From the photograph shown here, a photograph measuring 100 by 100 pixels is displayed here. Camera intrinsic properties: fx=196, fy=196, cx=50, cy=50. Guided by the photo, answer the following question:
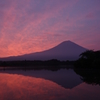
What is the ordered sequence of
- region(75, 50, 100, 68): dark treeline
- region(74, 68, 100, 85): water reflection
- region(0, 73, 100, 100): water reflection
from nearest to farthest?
region(0, 73, 100, 100): water reflection
region(74, 68, 100, 85): water reflection
region(75, 50, 100, 68): dark treeline

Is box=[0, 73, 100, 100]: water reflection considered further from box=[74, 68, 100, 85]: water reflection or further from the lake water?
box=[74, 68, 100, 85]: water reflection

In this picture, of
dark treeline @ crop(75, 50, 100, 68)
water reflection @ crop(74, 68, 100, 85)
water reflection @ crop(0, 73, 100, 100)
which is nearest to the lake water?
water reflection @ crop(0, 73, 100, 100)

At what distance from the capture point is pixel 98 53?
33062mm

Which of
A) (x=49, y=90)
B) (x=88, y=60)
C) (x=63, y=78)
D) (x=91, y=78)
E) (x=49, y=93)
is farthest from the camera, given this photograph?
(x=88, y=60)

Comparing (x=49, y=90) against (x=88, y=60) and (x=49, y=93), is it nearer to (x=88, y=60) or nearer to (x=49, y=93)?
(x=49, y=93)

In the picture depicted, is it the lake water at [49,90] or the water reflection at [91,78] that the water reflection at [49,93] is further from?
the water reflection at [91,78]

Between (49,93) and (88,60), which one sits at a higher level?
(88,60)

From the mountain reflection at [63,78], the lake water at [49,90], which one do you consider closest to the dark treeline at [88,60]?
the mountain reflection at [63,78]

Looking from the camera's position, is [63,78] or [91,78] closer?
[63,78]

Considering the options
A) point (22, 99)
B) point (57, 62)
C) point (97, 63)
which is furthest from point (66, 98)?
point (57, 62)

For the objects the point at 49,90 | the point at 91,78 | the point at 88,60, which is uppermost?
the point at 88,60

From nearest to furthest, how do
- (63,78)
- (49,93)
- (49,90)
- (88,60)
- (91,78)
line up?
(49,93)
(49,90)
(63,78)
(91,78)
(88,60)

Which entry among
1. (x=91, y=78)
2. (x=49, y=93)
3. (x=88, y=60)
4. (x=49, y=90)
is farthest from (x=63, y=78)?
(x=88, y=60)

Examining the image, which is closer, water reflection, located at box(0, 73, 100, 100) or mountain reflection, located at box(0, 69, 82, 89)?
water reflection, located at box(0, 73, 100, 100)
